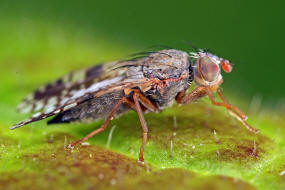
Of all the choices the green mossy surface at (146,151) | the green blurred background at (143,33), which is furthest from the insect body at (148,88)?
the green blurred background at (143,33)

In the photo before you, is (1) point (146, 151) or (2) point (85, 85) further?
(2) point (85, 85)

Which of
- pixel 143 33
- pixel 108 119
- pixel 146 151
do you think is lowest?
pixel 143 33

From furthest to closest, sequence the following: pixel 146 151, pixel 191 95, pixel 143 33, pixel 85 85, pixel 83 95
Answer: pixel 143 33 < pixel 85 85 < pixel 191 95 < pixel 83 95 < pixel 146 151

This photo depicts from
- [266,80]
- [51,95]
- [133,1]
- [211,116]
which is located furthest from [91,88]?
[133,1]

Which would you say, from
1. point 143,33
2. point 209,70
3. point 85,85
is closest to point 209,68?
point 209,70

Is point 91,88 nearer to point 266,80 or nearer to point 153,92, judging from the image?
point 153,92

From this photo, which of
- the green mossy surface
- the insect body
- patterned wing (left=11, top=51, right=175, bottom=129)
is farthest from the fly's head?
patterned wing (left=11, top=51, right=175, bottom=129)

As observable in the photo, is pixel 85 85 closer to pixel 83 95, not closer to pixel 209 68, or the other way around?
pixel 83 95

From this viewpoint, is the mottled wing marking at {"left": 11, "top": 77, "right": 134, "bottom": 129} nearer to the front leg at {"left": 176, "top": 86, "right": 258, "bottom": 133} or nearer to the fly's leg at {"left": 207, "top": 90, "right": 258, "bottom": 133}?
the front leg at {"left": 176, "top": 86, "right": 258, "bottom": 133}

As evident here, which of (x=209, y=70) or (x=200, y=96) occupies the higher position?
(x=209, y=70)
